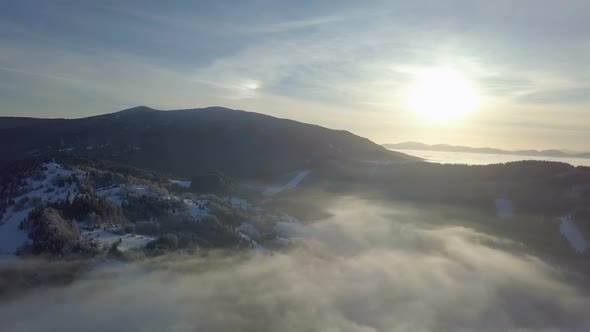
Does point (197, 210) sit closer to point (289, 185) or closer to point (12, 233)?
point (12, 233)

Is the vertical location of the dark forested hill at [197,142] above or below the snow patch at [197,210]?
above

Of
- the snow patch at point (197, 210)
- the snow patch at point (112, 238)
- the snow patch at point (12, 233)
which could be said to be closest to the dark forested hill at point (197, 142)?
the snow patch at point (197, 210)

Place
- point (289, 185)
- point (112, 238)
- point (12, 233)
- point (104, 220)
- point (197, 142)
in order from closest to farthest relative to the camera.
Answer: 1. point (12, 233)
2. point (112, 238)
3. point (104, 220)
4. point (289, 185)
5. point (197, 142)

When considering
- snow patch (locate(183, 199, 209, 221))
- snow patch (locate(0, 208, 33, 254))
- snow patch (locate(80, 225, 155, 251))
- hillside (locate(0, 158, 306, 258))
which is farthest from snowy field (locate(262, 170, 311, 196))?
snow patch (locate(0, 208, 33, 254))

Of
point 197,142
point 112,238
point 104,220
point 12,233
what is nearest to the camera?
point 12,233

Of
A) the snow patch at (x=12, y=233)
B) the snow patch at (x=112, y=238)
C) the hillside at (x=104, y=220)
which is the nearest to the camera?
the snow patch at (x=12, y=233)

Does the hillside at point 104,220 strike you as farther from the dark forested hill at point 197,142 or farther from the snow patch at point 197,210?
the dark forested hill at point 197,142

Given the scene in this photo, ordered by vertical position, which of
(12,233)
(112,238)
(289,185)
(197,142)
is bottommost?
(289,185)

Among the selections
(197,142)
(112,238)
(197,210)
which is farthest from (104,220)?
(197,142)

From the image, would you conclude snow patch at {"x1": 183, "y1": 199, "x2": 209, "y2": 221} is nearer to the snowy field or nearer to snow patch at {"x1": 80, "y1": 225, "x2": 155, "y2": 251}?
snow patch at {"x1": 80, "y1": 225, "x2": 155, "y2": 251}
